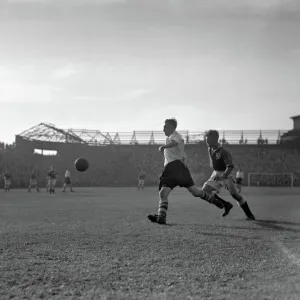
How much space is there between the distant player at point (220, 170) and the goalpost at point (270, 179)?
41696 mm

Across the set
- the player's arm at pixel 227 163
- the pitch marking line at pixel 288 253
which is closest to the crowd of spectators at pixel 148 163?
the player's arm at pixel 227 163

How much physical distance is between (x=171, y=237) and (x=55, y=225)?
102 inches

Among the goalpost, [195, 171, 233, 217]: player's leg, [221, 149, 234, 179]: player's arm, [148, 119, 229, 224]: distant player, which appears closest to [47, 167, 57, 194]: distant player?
[195, 171, 233, 217]: player's leg

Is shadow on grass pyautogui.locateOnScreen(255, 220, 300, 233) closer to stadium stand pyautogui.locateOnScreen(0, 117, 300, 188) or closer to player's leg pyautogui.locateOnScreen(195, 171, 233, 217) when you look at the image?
player's leg pyautogui.locateOnScreen(195, 171, 233, 217)

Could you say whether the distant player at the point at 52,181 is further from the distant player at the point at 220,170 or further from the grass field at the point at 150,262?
the grass field at the point at 150,262

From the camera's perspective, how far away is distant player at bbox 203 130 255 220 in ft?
28.7

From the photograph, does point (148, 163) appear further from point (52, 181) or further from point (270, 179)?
point (52, 181)

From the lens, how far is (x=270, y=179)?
2003 inches

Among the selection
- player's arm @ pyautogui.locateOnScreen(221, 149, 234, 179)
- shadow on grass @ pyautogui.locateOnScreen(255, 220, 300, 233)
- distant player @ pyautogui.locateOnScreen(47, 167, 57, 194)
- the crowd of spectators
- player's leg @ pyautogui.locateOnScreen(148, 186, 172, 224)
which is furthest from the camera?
→ the crowd of spectators

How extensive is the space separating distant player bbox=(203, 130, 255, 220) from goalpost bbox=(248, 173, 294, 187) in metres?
41.7

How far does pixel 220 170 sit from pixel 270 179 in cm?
4384

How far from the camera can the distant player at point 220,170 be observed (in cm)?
876

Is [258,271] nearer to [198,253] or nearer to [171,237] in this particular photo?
[198,253]

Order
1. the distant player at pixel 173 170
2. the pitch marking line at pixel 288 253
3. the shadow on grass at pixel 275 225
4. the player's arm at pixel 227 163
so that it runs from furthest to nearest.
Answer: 1. the player's arm at pixel 227 163
2. the distant player at pixel 173 170
3. the shadow on grass at pixel 275 225
4. the pitch marking line at pixel 288 253
